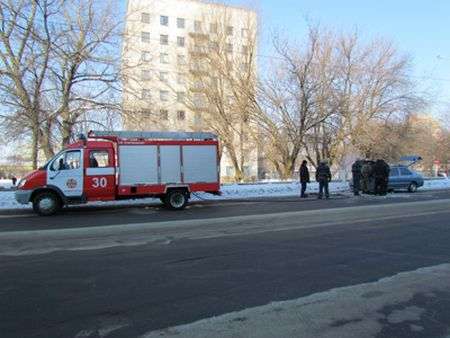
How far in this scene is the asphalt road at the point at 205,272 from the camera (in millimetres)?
5598

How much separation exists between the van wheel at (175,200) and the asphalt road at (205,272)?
18.0 feet

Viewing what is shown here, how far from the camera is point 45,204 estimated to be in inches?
712

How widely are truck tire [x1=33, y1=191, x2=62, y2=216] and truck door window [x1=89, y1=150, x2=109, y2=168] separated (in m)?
1.74

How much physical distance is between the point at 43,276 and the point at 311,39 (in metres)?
37.4

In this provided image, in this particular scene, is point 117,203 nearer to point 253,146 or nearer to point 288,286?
point 288,286

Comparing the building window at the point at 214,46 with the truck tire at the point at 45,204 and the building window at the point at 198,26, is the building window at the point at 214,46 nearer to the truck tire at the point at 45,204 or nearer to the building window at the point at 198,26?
the building window at the point at 198,26

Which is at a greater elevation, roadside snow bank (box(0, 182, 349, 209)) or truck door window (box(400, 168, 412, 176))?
truck door window (box(400, 168, 412, 176))

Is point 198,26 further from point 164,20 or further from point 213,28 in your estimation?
point 164,20

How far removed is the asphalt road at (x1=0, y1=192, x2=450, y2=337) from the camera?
18.4 ft

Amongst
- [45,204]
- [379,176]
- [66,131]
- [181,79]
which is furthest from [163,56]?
[45,204]

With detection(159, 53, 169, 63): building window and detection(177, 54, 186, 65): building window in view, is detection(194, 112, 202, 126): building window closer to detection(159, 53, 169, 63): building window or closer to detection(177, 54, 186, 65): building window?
detection(177, 54, 186, 65): building window

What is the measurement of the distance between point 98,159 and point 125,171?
3.45ft

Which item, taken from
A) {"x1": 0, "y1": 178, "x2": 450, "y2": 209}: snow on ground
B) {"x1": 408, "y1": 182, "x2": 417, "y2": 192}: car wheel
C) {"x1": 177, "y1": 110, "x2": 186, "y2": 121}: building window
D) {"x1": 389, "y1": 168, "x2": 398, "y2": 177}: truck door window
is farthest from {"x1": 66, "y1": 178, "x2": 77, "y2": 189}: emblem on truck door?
{"x1": 177, "y1": 110, "x2": 186, "y2": 121}: building window

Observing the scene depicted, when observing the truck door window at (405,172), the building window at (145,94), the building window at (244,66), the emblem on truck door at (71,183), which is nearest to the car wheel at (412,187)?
the truck door window at (405,172)
